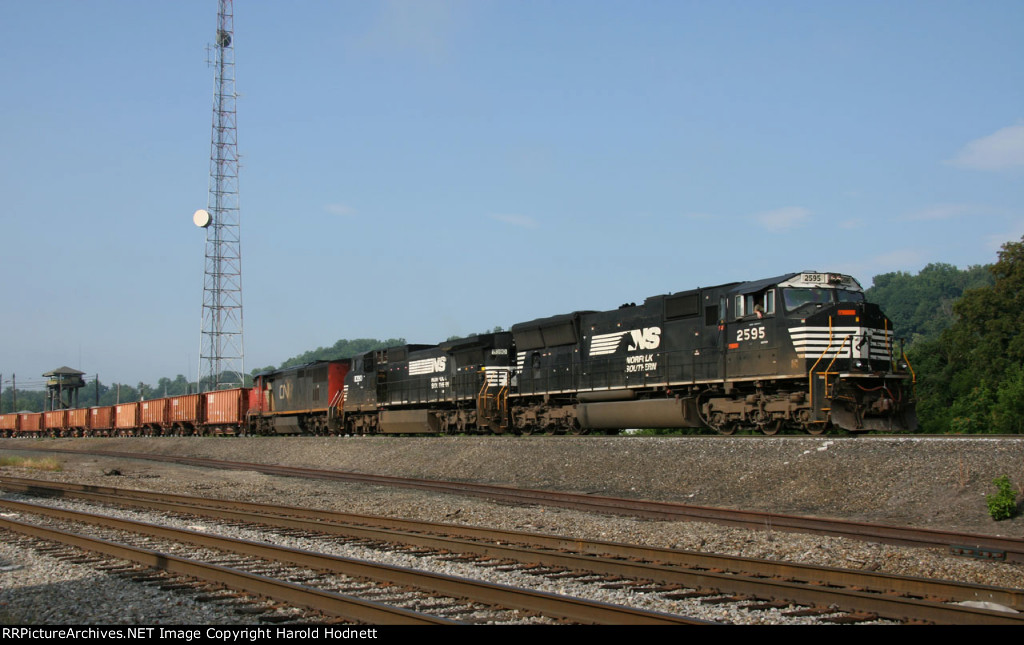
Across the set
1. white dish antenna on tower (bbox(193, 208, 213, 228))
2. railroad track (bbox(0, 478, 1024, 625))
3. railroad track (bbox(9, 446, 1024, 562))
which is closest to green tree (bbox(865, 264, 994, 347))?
white dish antenna on tower (bbox(193, 208, 213, 228))

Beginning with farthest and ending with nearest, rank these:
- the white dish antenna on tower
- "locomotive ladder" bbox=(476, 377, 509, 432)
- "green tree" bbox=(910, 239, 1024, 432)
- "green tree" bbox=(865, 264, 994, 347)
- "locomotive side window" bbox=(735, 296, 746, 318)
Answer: "green tree" bbox=(865, 264, 994, 347) → the white dish antenna on tower → "green tree" bbox=(910, 239, 1024, 432) → "locomotive ladder" bbox=(476, 377, 509, 432) → "locomotive side window" bbox=(735, 296, 746, 318)

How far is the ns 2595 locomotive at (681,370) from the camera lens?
52.2ft

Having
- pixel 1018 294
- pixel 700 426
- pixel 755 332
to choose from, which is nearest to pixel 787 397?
pixel 755 332

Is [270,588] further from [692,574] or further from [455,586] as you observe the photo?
[692,574]

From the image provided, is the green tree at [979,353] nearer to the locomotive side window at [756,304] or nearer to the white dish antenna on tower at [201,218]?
the locomotive side window at [756,304]

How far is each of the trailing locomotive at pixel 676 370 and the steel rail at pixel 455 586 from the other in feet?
34.9

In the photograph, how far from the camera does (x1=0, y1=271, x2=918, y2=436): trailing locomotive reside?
15.9 meters

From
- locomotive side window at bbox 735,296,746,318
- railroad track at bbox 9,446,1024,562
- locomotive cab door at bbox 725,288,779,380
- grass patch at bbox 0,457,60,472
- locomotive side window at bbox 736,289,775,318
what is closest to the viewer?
railroad track at bbox 9,446,1024,562

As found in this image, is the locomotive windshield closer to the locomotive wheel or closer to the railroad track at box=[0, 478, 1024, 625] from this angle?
the locomotive wheel

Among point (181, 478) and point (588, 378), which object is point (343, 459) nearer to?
point (181, 478)

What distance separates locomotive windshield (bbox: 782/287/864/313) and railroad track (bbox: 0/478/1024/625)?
894cm

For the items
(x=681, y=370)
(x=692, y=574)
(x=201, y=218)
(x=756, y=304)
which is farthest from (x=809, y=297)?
(x=201, y=218)

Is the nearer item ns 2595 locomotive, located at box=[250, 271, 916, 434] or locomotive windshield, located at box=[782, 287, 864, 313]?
ns 2595 locomotive, located at box=[250, 271, 916, 434]

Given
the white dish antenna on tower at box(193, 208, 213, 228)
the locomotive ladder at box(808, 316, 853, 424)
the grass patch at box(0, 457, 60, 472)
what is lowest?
the grass patch at box(0, 457, 60, 472)
